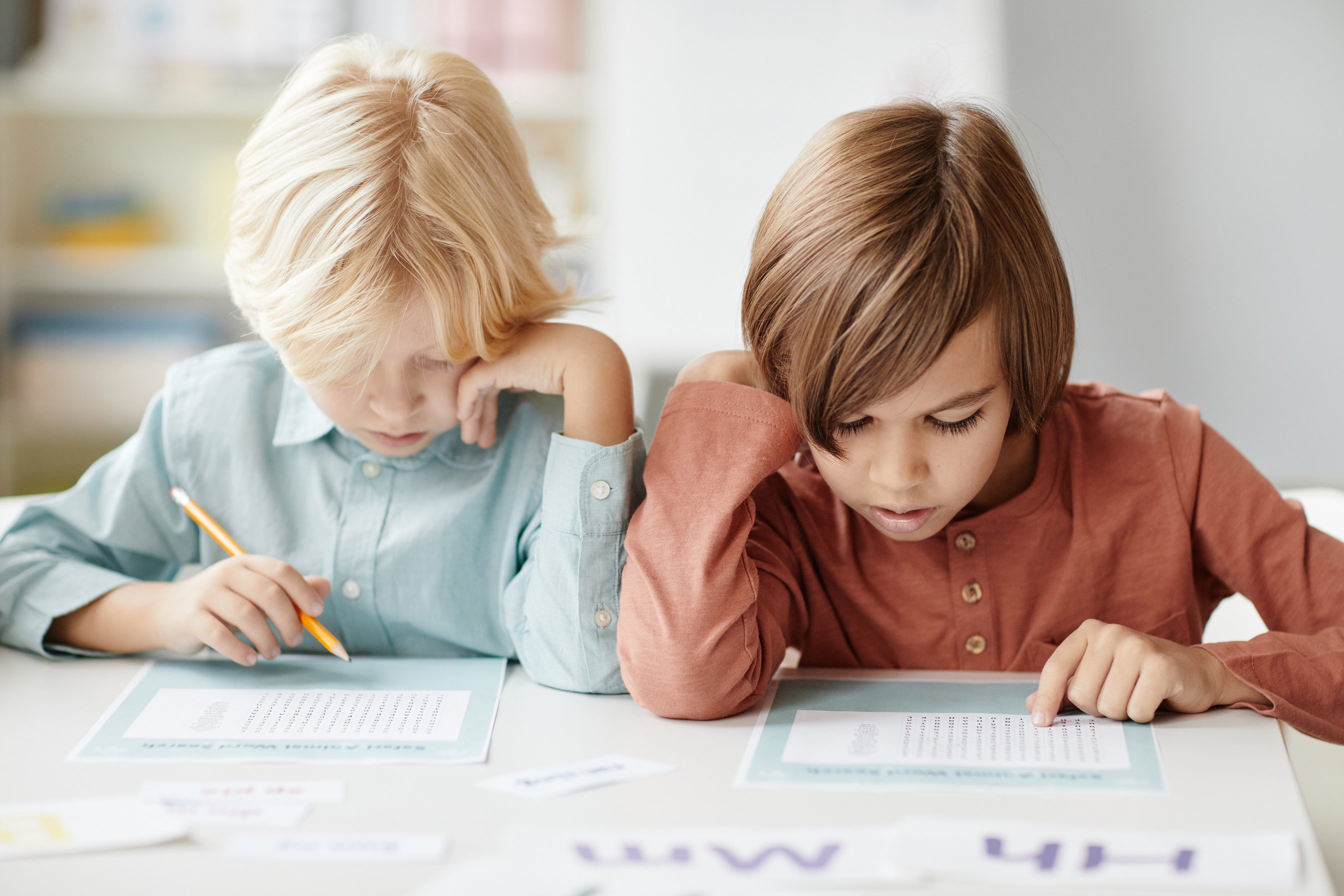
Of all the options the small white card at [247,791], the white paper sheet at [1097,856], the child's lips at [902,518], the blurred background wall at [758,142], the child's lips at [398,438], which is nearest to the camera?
the white paper sheet at [1097,856]

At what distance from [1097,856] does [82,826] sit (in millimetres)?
571

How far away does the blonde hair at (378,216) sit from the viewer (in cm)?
100

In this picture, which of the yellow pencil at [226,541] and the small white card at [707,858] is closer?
the small white card at [707,858]

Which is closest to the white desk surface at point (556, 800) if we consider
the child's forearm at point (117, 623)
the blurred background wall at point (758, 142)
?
the child's forearm at point (117, 623)

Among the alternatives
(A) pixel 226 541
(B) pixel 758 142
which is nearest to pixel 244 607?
(A) pixel 226 541

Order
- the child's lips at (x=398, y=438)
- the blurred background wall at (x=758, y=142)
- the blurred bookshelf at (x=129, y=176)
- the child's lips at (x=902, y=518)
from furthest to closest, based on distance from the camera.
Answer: the blurred bookshelf at (x=129, y=176)
the blurred background wall at (x=758, y=142)
the child's lips at (x=398, y=438)
the child's lips at (x=902, y=518)

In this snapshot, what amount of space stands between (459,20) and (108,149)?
1.08 m

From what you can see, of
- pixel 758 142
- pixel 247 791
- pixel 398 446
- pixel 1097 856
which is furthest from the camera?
pixel 758 142

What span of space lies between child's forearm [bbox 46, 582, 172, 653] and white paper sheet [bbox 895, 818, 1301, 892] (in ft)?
2.23

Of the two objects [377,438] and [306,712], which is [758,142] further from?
[306,712]

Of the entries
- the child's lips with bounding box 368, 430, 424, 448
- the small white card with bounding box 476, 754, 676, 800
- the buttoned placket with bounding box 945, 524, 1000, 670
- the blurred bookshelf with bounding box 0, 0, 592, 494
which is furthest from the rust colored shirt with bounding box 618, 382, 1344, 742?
the blurred bookshelf with bounding box 0, 0, 592, 494

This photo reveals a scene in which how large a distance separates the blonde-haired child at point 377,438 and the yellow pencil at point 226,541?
0.06ft

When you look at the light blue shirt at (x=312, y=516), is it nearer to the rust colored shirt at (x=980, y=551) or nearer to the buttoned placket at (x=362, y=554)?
the buttoned placket at (x=362, y=554)

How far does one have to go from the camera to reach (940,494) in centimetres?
94
